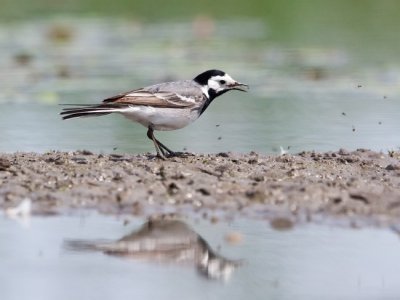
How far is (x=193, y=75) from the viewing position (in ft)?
52.3

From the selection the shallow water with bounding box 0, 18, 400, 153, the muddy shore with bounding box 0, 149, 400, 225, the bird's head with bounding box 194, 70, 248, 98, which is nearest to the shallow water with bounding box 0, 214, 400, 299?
the muddy shore with bounding box 0, 149, 400, 225

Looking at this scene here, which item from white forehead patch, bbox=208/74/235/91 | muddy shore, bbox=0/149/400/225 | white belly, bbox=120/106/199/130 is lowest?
muddy shore, bbox=0/149/400/225

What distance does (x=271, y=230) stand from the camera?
8.30 metres

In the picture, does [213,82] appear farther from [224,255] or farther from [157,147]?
[224,255]

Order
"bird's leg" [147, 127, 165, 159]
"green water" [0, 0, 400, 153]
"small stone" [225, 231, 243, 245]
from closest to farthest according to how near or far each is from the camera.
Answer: "small stone" [225, 231, 243, 245] < "bird's leg" [147, 127, 165, 159] < "green water" [0, 0, 400, 153]

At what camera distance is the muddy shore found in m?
8.75

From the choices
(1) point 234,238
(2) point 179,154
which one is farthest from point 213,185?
(2) point 179,154

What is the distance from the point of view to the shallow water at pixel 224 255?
6816 millimetres

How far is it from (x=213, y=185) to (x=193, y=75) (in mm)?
6793

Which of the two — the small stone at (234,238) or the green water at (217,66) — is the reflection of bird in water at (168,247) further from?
the green water at (217,66)

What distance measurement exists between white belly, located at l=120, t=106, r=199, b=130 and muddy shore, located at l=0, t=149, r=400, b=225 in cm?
37

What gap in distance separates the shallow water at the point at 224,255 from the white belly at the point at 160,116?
2256 mm

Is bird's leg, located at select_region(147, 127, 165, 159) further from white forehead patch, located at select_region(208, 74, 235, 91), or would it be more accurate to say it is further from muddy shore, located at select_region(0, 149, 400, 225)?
white forehead patch, located at select_region(208, 74, 235, 91)

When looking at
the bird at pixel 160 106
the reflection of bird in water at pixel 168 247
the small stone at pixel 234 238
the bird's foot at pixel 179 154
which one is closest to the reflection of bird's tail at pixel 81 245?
the reflection of bird in water at pixel 168 247
